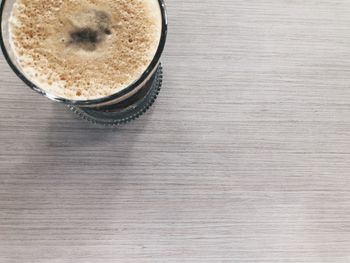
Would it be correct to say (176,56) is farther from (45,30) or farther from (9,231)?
(9,231)

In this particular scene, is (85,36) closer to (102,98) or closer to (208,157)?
(102,98)

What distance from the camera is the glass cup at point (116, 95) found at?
2.31 ft

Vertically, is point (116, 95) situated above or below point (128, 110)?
above

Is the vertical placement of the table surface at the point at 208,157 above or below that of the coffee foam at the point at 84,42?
below

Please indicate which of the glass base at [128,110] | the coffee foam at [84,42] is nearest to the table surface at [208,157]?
the glass base at [128,110]

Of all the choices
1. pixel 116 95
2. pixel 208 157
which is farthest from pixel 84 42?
pixel 208 157

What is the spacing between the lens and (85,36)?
747 mm

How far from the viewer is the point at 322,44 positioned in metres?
0.91

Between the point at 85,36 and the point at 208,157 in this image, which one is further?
the point at 208,157

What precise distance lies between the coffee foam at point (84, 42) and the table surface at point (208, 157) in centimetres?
14

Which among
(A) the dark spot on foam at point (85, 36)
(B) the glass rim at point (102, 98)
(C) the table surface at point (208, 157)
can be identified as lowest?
(C) the table surface at point (208, 157)

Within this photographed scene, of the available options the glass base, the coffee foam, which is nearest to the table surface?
the glass base

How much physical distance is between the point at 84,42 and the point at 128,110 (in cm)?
16

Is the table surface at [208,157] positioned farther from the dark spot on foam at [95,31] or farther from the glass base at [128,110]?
the dark spot on foam at [95,31]
